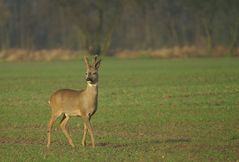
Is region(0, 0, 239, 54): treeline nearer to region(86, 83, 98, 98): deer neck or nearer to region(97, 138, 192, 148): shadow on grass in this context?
region(97, 138, 192, 148): shadow on grass

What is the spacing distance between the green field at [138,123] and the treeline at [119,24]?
4158 centimetres

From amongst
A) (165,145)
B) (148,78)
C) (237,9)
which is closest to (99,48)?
(237,9)

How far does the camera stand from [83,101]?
54.6 ft

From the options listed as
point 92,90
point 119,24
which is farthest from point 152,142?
point 119,24

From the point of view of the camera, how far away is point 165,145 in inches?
655

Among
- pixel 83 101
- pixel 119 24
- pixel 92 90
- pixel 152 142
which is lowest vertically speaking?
pixel 152 142

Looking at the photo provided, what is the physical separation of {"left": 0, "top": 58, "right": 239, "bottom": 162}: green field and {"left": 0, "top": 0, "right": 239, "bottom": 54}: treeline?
4158 cm

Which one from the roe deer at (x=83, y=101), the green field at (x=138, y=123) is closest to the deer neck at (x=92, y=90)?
the roe deer at (x=83, y=101)

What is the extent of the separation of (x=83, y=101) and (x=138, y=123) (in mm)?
4914

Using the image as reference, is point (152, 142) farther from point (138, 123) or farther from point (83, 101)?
point (138, 123)

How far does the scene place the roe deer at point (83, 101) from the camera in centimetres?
1634

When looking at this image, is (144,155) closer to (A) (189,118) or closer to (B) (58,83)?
(A) (189,118)

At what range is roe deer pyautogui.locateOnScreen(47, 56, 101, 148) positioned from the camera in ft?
53.6

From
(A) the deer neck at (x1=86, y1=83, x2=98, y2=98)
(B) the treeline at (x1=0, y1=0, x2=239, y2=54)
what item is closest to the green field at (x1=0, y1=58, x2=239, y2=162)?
(A) the deer neck at (x1=86, y1=83, x2=98, y2=98)
